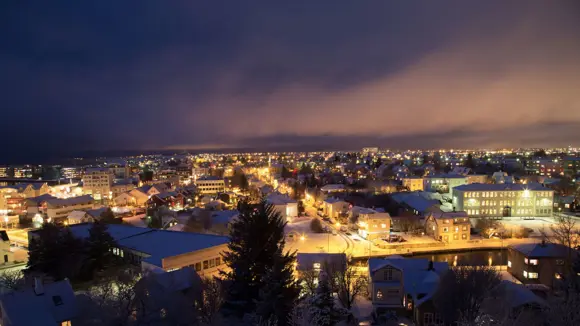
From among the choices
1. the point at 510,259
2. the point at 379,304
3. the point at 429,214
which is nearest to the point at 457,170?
the point at 429,214

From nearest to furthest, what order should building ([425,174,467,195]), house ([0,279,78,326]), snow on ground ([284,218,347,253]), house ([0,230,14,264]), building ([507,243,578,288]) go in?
1. house ([0,279,78,326])
2. building ([507,243,578,288])
3. house ([0,230,14,264])
4. snow on ground ([284,218,347,253])
5. building ([425,174,467,195])

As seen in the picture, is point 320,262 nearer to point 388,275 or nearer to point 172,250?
point 388,275

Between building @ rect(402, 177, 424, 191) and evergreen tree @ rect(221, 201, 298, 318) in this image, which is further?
building @ rect(402, 177, 424, 191)

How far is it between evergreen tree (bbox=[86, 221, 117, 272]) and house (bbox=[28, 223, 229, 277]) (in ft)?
2.52

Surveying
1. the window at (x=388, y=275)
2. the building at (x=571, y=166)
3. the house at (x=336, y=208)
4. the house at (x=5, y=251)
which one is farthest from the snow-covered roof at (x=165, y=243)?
the building at (x=571, y=166)

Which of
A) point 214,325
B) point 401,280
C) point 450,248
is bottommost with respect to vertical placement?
point 450,248

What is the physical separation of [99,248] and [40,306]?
6.01m

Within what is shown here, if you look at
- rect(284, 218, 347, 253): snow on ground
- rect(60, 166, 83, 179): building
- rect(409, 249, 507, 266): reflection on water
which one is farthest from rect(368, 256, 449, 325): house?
rect(60, 166, 83, 179): building

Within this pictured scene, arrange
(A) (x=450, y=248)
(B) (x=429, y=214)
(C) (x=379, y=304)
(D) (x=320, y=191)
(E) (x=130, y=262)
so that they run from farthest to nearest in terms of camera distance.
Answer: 1. (D) (x=320, y=191)
2. (B) (x=429, y=214)
3. (A) (x=450, y=248)
4. (E) (x=130, y=262)
5. (C) (x=379, y=304)

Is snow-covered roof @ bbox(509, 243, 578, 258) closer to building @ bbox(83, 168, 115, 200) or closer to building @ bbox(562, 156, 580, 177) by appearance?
building @ bbox(83, 168, 115, 200)

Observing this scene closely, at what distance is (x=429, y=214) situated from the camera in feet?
84.7

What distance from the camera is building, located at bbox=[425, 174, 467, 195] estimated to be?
139 feet

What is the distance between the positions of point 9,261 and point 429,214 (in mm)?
25605

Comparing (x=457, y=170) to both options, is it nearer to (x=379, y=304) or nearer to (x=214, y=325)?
(x=379, y=304)
